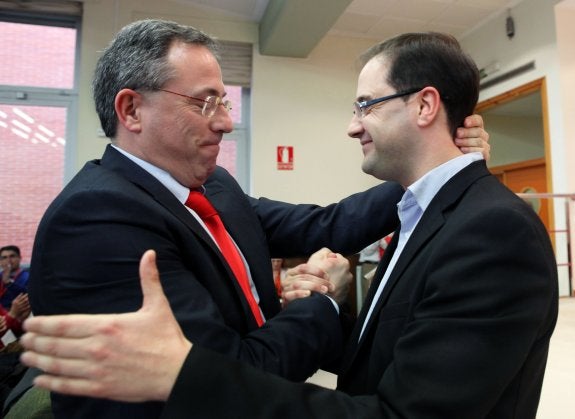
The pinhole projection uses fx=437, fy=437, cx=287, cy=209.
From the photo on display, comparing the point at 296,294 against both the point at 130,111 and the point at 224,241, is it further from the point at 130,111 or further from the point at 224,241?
the point at 130,111

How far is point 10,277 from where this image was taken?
4012 millimetres

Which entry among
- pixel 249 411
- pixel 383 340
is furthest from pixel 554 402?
pixel 249 411

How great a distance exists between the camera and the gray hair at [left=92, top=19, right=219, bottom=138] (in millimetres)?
1105

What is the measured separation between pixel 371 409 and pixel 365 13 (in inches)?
203

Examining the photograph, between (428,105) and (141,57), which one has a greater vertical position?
(141,57)

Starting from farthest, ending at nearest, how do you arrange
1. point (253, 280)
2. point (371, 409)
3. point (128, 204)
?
point (253, 280) → point (128, 204) → point (371, 409)

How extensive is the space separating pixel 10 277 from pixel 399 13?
16.2ft

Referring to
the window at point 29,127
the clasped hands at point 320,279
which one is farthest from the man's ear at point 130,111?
the window at point 29,127

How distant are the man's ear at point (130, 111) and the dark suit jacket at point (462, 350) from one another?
0.68m

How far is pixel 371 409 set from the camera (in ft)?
2.48

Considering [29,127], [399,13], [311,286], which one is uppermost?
[399,13]

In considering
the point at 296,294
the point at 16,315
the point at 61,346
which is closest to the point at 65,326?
the point at 61,346

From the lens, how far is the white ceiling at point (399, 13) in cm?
491

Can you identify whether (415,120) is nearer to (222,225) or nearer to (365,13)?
→ (222,225)
